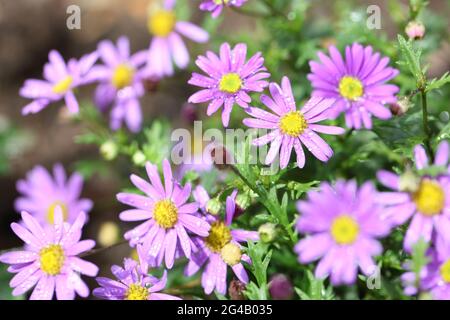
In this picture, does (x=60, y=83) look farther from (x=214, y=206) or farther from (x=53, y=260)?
(x=214, y=206)

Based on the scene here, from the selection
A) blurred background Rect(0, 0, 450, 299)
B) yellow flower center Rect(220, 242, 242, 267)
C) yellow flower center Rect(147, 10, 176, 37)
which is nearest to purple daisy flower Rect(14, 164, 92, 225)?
blurred background Rect(0, 0, 450, 299)

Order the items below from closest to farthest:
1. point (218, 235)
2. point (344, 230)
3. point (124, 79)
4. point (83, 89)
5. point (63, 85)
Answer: point (344, 230) → point (218, 235) → point (63, 85) → point (124, 79) → point (83, 89)

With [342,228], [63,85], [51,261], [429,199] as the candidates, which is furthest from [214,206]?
[63,85]

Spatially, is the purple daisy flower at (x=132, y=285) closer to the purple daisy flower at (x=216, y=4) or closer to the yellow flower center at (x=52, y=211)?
the purple daisy flower at (x=216, y=4)

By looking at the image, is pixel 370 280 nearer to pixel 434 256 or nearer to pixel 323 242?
pixel 434 256

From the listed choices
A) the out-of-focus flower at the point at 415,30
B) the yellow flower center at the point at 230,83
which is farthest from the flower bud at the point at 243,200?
the out-of-focus flower at the point at 415,30
